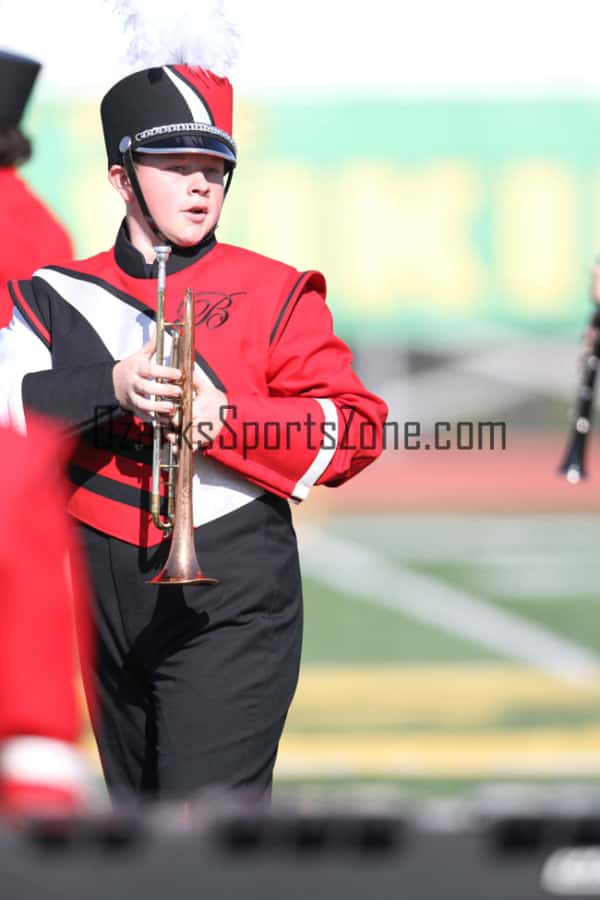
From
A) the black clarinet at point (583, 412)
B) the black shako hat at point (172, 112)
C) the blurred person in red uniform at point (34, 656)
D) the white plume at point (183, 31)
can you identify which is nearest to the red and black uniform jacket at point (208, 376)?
the black shako hat at point (172, 112)

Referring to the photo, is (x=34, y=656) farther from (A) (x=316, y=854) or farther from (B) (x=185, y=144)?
(B) (x=185, y=144)

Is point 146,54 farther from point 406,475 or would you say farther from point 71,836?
point 406,475

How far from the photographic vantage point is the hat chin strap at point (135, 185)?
3.57 metres

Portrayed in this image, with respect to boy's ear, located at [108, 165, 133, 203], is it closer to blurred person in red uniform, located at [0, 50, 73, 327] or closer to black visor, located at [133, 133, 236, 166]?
black visor, located at [133, 133, 236, 166]

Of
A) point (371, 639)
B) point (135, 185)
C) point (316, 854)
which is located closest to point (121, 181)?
point (135, 185)

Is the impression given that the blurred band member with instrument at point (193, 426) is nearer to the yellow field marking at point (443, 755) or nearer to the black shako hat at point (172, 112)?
the black shako hat at point (172, 112)

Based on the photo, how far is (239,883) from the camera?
1992 mm

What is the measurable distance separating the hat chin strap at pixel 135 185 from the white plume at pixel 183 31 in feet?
0.64

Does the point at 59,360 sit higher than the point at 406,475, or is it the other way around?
the point at 59,360

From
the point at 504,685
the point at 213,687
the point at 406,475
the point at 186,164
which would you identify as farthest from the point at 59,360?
the point at 406,475

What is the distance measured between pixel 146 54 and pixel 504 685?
5873 millimetres

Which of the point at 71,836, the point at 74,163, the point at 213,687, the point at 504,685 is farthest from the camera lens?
the point at 74,163

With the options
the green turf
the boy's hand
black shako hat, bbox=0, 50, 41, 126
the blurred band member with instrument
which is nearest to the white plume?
the blurred band member with instrument

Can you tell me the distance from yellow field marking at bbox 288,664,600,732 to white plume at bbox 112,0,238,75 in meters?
4.62
